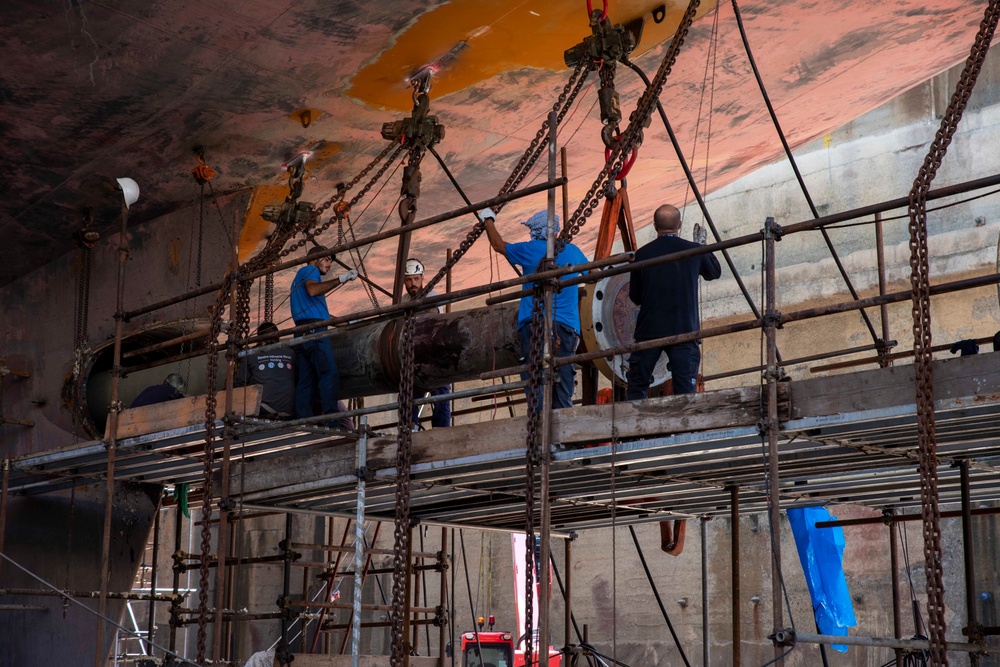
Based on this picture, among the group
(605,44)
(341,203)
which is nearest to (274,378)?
(341,203)

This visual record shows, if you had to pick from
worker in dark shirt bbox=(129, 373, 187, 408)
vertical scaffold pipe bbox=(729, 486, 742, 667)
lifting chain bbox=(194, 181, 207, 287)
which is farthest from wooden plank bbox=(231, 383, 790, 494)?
lifting chain bbox=(194, 181, 207, 287)

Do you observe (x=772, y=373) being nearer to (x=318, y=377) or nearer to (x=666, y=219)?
(x=666, y=219)

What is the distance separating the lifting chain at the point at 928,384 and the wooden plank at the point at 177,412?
4838 millimetres

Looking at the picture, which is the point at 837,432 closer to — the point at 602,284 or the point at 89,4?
the point at 602,284

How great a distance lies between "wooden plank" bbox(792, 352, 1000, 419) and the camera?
19.0 ft

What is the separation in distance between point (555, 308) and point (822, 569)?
14.9 ft

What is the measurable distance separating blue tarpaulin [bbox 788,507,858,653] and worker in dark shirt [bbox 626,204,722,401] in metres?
3.68

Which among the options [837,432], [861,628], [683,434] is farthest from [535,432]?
[861,628]

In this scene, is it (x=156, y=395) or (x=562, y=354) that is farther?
(x=156, y=395)

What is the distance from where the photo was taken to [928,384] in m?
5.72

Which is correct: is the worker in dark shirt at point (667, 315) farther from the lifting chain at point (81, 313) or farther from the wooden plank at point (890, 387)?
the lifting chain at point (81, 313)

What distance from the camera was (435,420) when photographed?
1045cm

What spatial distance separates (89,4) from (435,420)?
4.47m

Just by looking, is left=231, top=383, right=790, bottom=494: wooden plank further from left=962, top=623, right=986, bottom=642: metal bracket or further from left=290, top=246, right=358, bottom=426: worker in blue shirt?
left=962, top=623, right=986, bottom=642: metal bracket
